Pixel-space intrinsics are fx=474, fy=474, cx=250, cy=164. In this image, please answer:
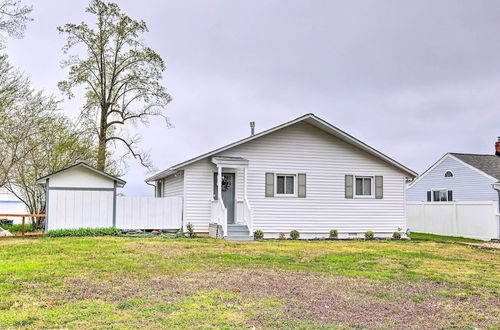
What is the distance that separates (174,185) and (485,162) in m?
17.5

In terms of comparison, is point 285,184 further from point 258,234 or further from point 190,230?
point 190,230

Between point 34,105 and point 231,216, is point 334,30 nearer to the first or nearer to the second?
point 231,216

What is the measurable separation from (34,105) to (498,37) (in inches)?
806

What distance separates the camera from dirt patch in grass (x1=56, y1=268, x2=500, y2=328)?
6383 millimetres

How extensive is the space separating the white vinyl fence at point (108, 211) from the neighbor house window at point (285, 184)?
13.4ft

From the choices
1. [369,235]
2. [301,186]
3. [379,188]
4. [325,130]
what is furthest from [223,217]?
[379,188]

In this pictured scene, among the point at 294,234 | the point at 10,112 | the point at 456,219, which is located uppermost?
the point at 10,112

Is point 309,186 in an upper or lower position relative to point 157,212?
upper

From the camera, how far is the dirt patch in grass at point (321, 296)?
6.38 metres

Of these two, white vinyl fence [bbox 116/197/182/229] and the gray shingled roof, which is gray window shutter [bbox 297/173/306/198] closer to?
white vinyl fence [bbox 116/197/182/229]

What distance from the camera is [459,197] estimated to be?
26.7 m

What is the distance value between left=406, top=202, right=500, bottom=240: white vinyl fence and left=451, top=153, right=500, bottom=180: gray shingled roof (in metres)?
3.14

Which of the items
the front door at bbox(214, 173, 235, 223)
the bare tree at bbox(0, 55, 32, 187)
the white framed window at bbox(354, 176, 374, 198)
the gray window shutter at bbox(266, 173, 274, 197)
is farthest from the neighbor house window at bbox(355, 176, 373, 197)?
the bare tree at bbox(0, 55, 32, 187)

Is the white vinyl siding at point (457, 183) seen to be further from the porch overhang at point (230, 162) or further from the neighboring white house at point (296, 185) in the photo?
the porch overhang at point (230, 162)
